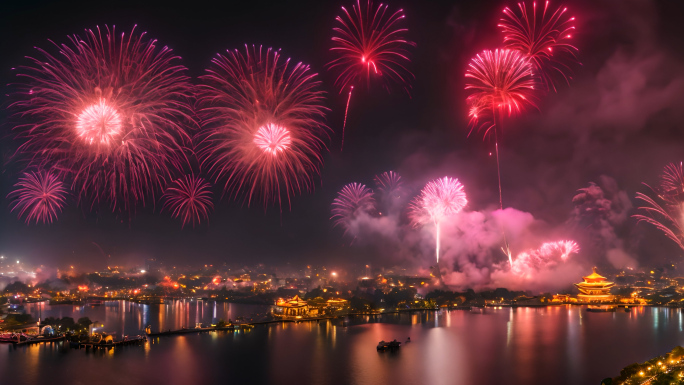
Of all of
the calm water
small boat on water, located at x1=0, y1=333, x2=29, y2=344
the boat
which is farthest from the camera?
the boat

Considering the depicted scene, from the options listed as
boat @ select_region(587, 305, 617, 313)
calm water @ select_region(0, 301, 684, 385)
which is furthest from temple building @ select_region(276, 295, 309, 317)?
boat @ select_region(587, 305, 617, 313)

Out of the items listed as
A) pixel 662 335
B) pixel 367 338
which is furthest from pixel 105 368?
pixel 662 335

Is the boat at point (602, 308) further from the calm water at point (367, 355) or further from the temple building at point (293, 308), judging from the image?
the temple building at point (293, 308)

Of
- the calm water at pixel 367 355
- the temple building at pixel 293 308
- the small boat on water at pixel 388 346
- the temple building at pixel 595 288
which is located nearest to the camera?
the calm water at pixel 367 355

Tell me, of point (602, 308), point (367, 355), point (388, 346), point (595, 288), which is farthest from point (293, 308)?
point (595, 288)

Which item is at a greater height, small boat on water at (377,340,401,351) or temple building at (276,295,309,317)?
small boat on water at (377,340,401,351)

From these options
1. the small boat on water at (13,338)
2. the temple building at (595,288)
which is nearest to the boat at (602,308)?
the temple building at (595,288)

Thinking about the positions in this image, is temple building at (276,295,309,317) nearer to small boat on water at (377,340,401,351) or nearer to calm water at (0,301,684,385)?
calm water at (0,301,684,385)
